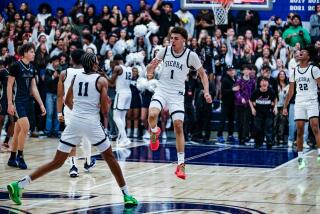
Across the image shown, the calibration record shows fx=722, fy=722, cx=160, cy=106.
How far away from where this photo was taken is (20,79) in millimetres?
13555

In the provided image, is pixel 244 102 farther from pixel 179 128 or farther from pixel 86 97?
pixel 86 97

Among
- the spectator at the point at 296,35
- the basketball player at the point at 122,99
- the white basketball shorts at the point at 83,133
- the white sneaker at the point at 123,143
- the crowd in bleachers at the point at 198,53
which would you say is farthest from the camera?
the spectator at the point at 296,35

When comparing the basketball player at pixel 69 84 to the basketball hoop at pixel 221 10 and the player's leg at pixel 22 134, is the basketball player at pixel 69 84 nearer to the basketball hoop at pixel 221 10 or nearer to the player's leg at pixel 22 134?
the player's leg at pixel 22 134

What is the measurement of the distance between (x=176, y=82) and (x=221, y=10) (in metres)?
8.31

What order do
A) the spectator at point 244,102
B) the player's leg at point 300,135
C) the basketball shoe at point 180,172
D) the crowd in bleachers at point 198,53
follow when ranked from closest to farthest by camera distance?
1. the basketball shoe at point 180,172
2. the player's leg at point 300,135
3. the spectator at point 244,102
4. the crowd in bleachers at point 198,53

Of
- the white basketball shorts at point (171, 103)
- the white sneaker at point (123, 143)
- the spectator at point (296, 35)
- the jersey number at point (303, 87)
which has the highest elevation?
the spectator at point (296, 35)

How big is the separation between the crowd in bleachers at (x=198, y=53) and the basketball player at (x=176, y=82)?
631 centimetres

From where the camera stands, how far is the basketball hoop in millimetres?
19672

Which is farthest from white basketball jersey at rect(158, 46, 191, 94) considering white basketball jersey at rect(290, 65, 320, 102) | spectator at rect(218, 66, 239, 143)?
spectator at rect(218, 66, 239, 143)

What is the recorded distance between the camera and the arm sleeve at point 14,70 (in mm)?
13297

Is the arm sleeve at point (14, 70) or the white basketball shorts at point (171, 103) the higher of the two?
the arm sleeve at point (14, 70)

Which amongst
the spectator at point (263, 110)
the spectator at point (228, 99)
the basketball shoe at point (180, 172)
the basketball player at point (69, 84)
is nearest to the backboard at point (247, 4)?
the spectator at point (228, 99)

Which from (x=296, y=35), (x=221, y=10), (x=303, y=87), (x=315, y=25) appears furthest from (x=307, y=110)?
(x=315, y=25)

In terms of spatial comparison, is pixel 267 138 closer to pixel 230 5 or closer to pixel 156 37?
pixel 230 5
